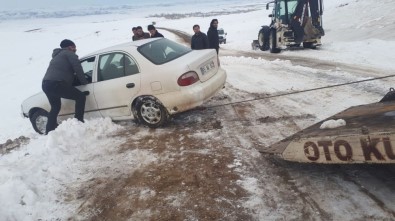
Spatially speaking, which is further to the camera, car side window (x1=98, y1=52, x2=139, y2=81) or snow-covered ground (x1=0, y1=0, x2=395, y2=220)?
car side window (x1=98, y1=52, x2=139, y2=81)

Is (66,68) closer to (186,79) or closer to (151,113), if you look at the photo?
(151,113)

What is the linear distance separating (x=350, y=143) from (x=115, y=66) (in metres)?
4.77

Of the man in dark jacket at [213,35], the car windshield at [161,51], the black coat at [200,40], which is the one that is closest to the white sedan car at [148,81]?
the car windshield at [161,51]

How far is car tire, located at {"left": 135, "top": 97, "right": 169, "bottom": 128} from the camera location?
6965mm

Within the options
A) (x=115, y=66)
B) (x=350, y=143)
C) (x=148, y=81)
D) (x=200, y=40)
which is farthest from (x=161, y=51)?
(x=350, y=143)

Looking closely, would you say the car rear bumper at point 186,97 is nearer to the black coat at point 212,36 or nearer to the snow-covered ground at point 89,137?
the snow-covered ground at point 89,137

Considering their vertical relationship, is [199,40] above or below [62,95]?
above

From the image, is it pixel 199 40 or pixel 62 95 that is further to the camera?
pixel 199 40

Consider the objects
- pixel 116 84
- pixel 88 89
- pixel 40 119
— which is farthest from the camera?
pixel 40 119

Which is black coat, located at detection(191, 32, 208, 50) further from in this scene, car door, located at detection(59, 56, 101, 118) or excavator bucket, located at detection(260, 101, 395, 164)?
excavator bucket, located at detection(260, 101, 395, 164)

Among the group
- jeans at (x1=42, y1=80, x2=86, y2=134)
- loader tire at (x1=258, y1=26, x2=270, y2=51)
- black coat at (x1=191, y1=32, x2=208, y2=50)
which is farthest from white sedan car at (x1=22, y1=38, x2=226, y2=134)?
loader tire at (x1=258, y1=26, x2=270, y2=51)

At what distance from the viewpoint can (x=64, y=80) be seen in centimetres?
728

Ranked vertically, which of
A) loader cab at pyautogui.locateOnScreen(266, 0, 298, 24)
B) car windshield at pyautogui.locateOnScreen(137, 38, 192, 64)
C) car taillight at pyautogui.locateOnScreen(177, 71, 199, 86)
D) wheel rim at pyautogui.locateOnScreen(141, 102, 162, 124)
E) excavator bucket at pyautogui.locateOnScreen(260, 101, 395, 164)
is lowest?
wheel rim at pyautogui.locateOnScreen(141, 102, 162, 124)

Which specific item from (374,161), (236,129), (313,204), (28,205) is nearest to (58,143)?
(28,205)
